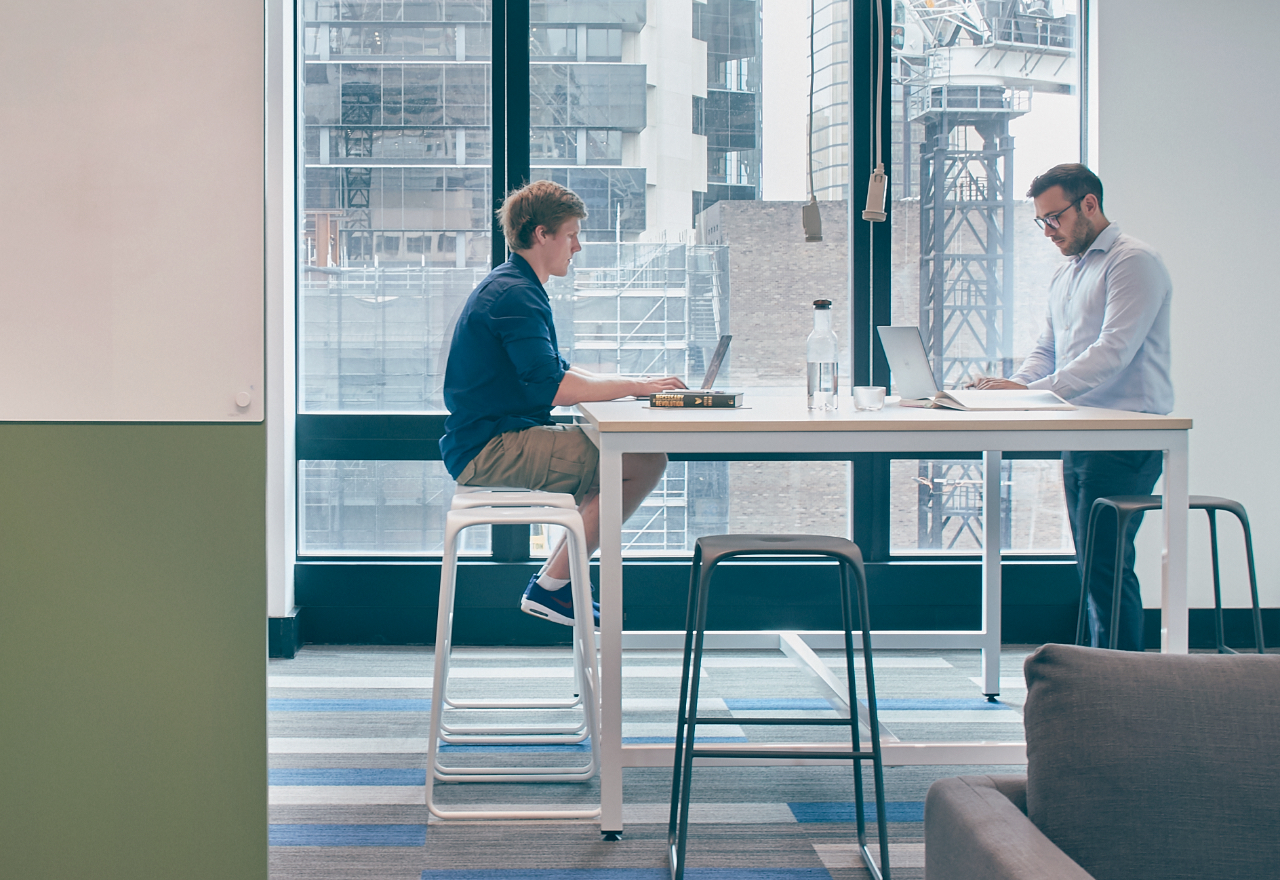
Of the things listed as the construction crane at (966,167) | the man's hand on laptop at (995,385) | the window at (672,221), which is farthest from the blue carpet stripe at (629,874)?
the construction crane at (966,167)

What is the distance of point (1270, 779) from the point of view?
35.0 inches

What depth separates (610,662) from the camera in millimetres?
1929

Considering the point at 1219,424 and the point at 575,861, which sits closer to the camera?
the point at 575,861

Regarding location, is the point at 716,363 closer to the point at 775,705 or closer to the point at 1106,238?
the point at 775,705

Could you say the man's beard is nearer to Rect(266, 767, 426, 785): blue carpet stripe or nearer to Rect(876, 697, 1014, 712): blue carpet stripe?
Rect(876, 697, 1014, 712): blue carpet stripe

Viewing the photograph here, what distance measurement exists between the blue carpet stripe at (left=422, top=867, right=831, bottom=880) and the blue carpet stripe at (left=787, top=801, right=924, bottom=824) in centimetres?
23

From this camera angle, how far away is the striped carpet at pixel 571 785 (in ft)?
6.03

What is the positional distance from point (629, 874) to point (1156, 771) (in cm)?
115

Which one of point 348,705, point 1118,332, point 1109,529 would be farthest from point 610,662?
point 1118,332

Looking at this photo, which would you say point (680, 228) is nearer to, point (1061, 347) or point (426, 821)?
point (1061, 347)

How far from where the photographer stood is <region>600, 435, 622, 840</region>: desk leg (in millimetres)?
1925

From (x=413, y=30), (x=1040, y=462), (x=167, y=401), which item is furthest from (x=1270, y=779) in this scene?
(x=413, y=30)

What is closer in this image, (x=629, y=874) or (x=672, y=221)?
(x=629, y=874)

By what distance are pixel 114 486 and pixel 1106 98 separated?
3260 millimetres
